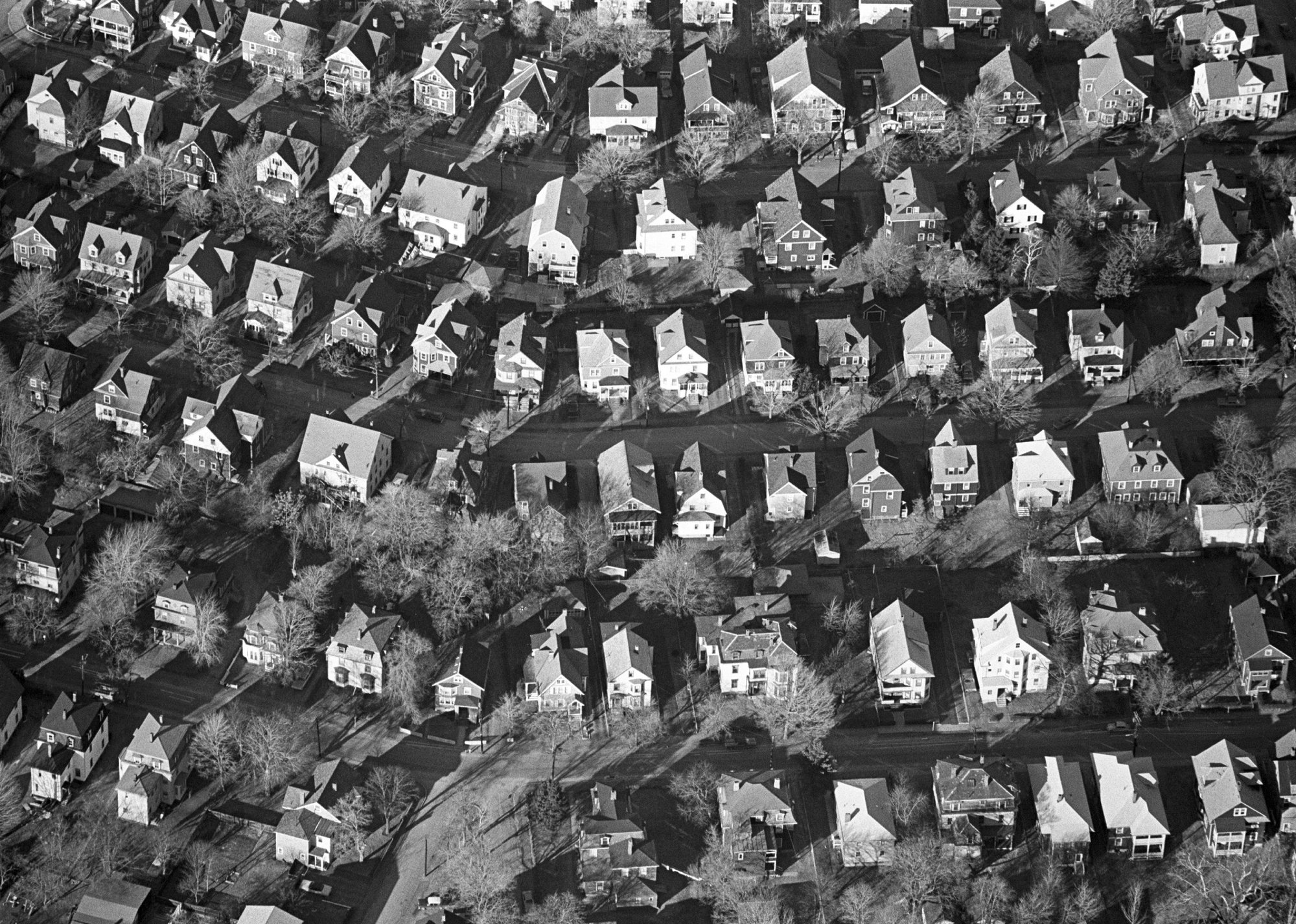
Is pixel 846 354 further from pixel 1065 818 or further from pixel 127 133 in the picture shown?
pixel 127 133

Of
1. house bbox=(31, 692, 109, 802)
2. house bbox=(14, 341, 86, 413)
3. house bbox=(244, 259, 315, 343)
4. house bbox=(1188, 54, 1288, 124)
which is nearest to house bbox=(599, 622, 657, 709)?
house bbox=(31, 692, 109, 802)

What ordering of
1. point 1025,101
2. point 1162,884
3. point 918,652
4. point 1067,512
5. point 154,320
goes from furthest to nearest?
point 1025,101 → point 154,320 → point 1067,512 → point 918,652 → point 1162,884

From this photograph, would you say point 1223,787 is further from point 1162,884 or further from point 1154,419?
point 1154,419

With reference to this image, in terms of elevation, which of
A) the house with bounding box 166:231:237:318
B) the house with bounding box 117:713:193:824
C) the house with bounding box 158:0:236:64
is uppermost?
the house with bounding box 158:0:236:64

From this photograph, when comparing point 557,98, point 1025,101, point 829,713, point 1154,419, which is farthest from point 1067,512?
point 557,98

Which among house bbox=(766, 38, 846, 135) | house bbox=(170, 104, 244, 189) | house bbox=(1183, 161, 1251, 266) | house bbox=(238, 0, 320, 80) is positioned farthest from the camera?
house bbox=(238, 0, 320, 80)

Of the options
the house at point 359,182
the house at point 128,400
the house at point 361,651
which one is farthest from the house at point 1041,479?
the house at point 128,400

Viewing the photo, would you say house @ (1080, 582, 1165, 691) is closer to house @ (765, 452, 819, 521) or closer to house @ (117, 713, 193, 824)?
house @ (765, 452, 819, 521)
